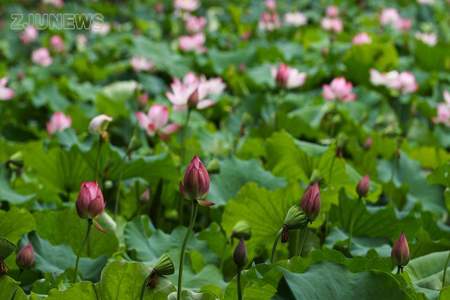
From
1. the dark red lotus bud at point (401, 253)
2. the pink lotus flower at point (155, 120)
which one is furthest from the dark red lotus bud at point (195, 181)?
the pink lotus flower at point (155, 120)

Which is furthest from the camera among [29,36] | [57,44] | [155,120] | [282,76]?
[29,36]

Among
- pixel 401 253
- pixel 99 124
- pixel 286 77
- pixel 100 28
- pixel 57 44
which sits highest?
pixel 401 253

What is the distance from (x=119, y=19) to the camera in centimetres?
554

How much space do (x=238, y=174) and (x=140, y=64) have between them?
156 centimetres

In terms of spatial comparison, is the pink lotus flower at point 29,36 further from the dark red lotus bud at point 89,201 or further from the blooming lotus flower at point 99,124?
the dark red lotus bud at point 89,201

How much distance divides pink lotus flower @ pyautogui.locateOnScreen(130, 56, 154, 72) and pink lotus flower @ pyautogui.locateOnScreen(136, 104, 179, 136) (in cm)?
131

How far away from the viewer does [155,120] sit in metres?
2.17

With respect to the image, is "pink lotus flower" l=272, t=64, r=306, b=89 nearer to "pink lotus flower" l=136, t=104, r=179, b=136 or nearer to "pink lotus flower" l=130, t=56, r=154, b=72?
"pink lotus flower" l=136, t=104, r=179, b=136

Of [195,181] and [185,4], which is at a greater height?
[195,181]

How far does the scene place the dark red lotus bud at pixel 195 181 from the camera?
1215mm

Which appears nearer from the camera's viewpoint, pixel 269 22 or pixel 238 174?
pixel 238 174

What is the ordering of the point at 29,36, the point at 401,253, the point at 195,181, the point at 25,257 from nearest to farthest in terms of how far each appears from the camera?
the point at 195,181 < the point at 401,253 < the point at 25,257 < the point at 29,36

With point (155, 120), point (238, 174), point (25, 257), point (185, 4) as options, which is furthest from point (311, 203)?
point (185, 4)

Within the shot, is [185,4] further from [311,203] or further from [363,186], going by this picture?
[311,203]
